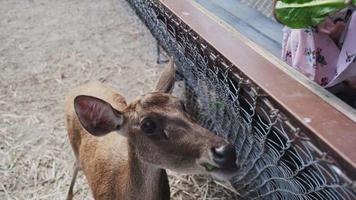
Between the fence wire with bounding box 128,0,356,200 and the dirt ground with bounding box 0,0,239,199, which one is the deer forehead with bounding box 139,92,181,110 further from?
the dirt ground with bounding box 0,0,239,199

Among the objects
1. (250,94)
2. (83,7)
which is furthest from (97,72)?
(250,94)

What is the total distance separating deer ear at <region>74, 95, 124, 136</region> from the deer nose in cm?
45

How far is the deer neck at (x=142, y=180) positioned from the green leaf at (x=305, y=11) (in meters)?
0.86

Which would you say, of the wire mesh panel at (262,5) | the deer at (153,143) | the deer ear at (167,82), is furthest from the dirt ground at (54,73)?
the wire mesh panel at (262,5)

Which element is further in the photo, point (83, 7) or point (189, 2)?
point (83, 7)

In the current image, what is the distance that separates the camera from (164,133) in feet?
5.69

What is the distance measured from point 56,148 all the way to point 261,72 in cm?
198

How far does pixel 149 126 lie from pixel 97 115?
220mm

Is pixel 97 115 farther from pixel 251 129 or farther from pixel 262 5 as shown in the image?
pixel 262 5

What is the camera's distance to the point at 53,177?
300 centimetres

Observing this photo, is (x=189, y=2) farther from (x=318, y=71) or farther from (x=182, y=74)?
(x=318, y=71)

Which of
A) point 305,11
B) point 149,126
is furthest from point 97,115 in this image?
point 305,11

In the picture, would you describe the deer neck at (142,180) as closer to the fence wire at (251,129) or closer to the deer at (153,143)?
the deer at (153,143)

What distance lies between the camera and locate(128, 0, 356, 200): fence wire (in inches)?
56.5
